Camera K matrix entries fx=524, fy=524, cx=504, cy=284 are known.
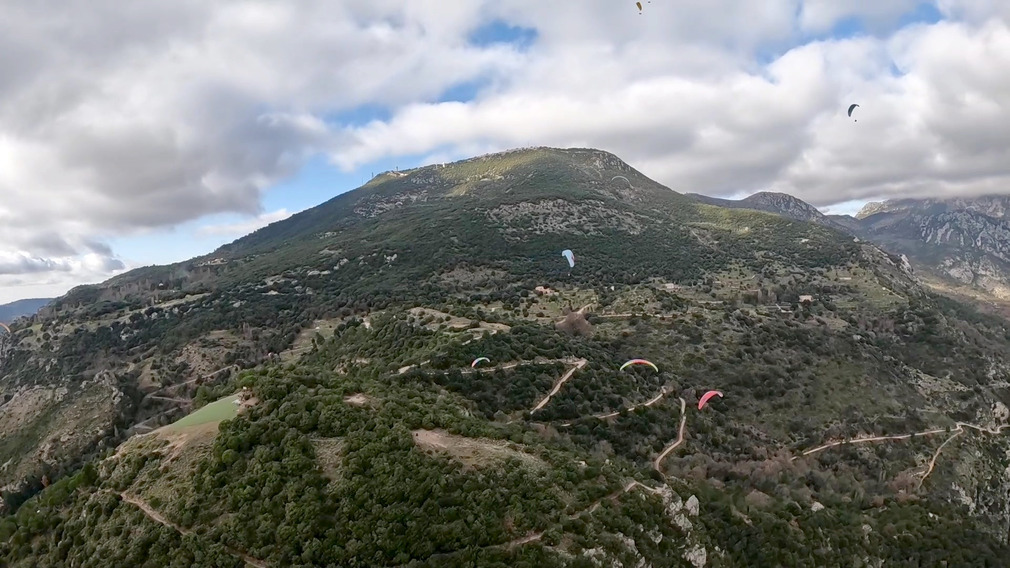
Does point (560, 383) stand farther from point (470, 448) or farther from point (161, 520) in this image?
point (161, 520)

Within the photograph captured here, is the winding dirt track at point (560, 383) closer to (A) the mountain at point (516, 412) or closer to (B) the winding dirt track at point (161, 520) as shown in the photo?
(A) the mountain at point (516, 412)

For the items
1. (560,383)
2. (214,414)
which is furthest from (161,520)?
(560,383)

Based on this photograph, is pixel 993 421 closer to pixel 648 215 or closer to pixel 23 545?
pixel 23 545

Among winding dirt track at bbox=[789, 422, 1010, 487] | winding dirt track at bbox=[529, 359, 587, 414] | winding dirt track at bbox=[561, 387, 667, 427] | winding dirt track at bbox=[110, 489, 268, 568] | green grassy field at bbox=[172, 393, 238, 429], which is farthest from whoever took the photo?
winding dirt track at bbox=[789, 422, 1010, 487]

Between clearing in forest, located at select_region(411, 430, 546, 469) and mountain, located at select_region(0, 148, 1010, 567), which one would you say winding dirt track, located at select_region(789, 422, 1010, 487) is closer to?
mountain, located at select_region(0, 148, 1010, 567)

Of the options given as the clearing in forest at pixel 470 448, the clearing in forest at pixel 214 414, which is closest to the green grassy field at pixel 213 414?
the clearing in forest at pixel 214 414

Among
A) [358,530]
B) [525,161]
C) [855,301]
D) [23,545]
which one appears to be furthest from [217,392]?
[525,161]

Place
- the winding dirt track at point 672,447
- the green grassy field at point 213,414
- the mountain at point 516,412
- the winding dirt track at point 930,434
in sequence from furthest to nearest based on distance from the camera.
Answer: the winding dirt track at point 930,434 < the winding dirt track at point 672,447 < the green grassy field at point 213,414 < the mountain at point 516,412

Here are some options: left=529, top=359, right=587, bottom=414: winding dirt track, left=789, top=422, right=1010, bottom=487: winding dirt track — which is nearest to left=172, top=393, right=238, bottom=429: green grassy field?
left=529, top=359, right=587, bottom=414: winding dirt track
